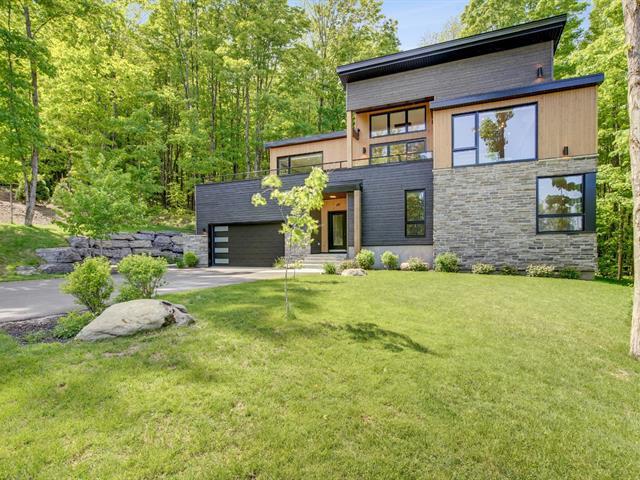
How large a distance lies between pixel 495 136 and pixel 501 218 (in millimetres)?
3122

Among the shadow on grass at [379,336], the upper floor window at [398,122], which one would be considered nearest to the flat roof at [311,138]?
the upper floor window at [398,122]

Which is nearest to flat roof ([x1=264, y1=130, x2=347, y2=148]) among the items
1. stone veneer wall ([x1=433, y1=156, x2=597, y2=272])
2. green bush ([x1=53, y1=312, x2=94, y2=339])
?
stone veneer wall ([x1=433, y1=156, x2=597, y2=272])

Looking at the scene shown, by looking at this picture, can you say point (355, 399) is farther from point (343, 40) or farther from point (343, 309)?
point (343, 40)

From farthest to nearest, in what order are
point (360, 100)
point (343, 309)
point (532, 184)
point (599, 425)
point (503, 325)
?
point (360, 100) < point (532, 184) < point (343, 309) < point (503, 325) < point (599, 425)

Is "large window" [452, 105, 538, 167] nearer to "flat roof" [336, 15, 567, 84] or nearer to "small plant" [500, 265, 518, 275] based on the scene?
"flat roof" [336, 15, 567, 84]

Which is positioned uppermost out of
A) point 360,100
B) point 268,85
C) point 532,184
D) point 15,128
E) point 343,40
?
point 343,40

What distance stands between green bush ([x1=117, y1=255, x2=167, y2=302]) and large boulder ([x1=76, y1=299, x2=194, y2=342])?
0.89 metres

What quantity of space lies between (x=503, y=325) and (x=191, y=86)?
27249 millimetres

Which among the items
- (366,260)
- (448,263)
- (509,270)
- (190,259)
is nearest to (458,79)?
(448,263)

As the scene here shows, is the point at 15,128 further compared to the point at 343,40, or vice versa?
the point at 343,40

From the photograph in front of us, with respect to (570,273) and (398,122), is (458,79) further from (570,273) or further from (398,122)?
(570,273)

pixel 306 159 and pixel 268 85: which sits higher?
pixel 268 85

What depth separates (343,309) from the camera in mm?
5816

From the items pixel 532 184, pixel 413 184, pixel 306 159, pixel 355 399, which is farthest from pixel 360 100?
pixel 355 399
